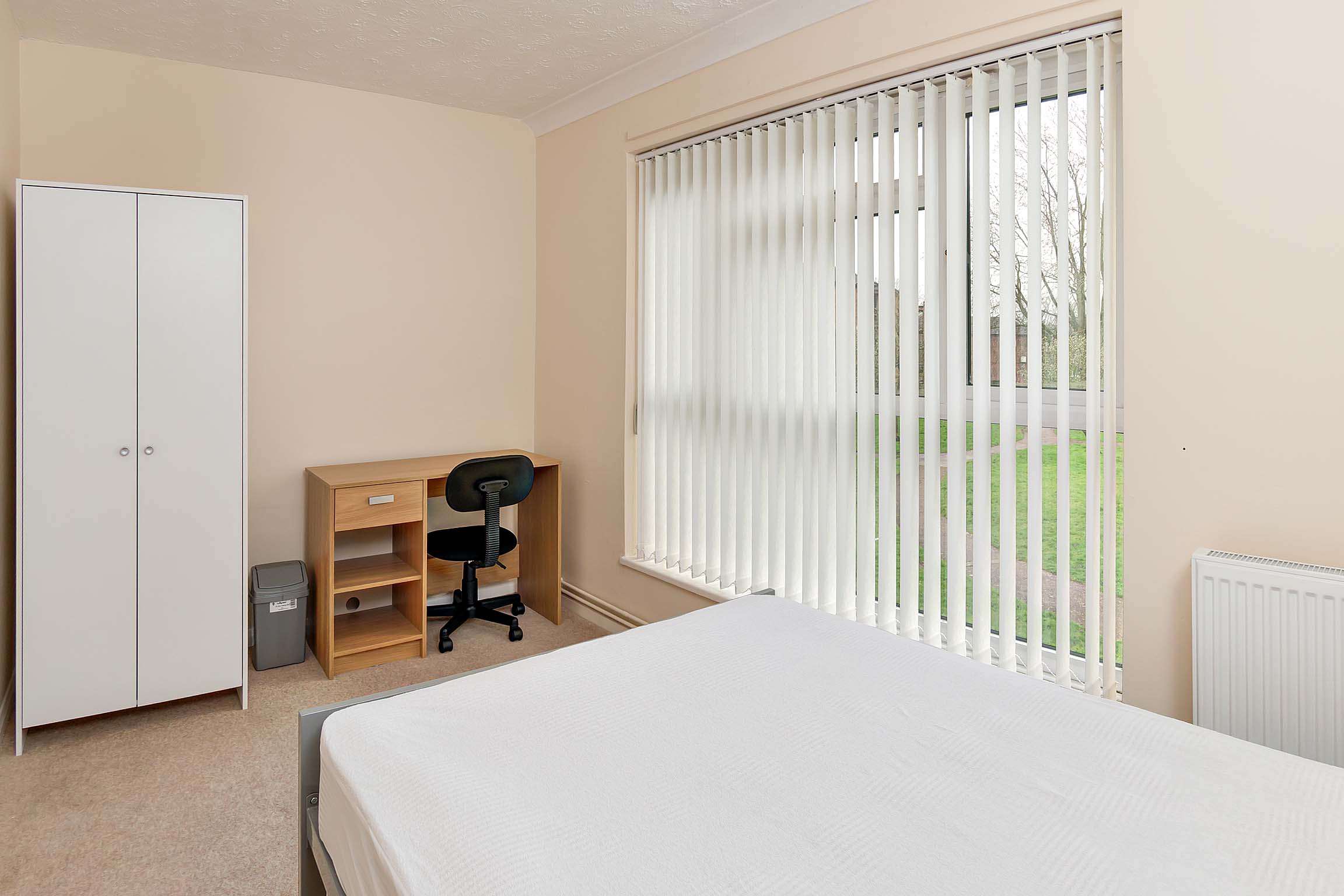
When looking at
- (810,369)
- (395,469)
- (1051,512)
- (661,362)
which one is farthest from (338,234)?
→ (1051,512)

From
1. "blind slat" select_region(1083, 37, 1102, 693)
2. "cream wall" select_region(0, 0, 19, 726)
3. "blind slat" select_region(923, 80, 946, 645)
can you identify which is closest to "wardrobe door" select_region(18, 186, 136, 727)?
"cream wall" select_region(0, 0, 19, 726)

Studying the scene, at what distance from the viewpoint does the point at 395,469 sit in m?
3.62

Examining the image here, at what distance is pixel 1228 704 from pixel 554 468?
9.69 ft

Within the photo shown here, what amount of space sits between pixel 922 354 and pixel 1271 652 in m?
1.24

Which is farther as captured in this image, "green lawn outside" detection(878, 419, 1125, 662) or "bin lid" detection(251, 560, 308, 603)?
"bin lid" detection(251, 560, 308, 603)

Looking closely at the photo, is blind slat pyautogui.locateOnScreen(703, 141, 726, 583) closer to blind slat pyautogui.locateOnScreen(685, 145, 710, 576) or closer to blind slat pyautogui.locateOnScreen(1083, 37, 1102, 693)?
blind slat pyautogui.locateOnScreen(685, 145, 710, 576)

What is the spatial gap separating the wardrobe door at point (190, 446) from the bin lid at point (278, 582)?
1.14 feet

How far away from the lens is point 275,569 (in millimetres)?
3453

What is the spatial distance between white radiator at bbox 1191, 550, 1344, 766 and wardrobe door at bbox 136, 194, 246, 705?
3.22 m

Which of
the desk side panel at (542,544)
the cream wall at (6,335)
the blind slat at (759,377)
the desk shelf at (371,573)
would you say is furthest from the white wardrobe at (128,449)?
the blind slat at (759,377)

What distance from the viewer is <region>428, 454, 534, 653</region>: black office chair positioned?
11.2 ft

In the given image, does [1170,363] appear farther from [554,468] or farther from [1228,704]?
[554,468]

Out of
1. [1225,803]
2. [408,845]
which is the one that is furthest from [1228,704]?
[408,845]

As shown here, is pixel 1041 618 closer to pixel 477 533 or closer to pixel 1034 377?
pixel 1034 377
